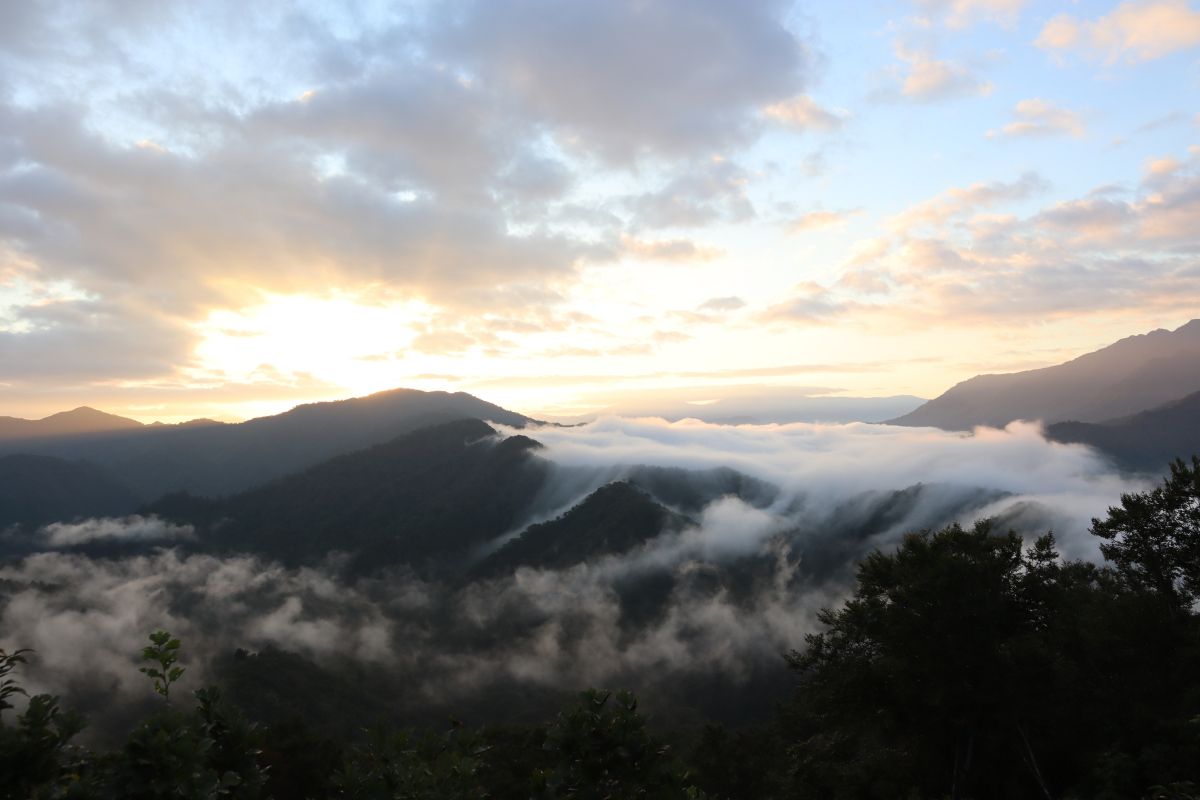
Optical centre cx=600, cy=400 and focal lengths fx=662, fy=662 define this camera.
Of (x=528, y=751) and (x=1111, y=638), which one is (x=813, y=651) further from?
(x=528, y=751)

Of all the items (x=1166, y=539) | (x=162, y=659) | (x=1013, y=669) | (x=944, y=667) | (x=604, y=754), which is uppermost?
(x=162, y=659)

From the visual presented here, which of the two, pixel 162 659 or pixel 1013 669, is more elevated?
pixel 162 659

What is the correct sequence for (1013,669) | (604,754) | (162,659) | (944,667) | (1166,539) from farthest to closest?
(1166,539)
(944,667)
(1013,669)
(604,754)
(162,659)

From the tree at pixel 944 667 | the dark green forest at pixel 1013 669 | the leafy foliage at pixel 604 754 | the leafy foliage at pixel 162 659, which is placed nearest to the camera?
the leafy foliage at pixel 162 659

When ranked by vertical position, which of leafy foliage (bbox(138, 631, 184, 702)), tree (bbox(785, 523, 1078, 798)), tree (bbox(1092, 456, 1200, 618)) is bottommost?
tree (bbox(785, 523, 1078, 798))

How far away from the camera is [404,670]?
18612 centimetres

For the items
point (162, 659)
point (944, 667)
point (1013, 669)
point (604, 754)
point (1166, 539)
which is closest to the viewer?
point (162, 659)

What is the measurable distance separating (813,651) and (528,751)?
4861 centimetres

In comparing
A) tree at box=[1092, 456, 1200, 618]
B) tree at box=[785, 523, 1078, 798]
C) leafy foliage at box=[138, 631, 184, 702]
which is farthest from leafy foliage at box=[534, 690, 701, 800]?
tree at box=[1092, 456, 1200, 618]

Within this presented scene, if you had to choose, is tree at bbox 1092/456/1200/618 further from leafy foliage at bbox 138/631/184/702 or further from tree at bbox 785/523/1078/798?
leafy foliage at bbox 138/631/184/702

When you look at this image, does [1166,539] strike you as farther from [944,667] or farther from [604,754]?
[604,754]

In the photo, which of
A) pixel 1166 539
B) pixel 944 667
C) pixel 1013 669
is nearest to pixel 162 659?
pixel 944 667

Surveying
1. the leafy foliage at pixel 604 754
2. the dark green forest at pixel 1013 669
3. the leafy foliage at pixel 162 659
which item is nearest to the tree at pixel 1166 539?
A: the dark green forest at pixel 1013 669

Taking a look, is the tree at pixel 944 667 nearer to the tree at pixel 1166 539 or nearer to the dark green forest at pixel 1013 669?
the dark green forest at pixel 1013 669
